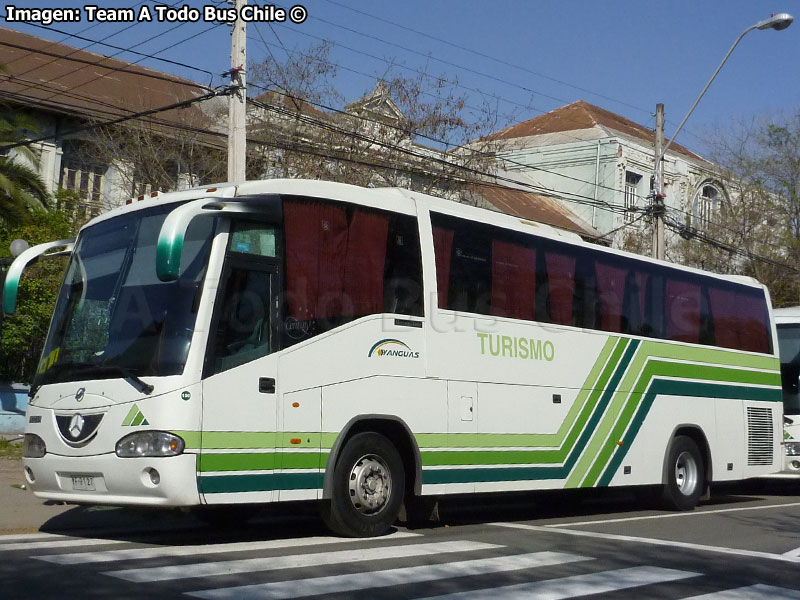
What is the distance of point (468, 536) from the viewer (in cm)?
1070

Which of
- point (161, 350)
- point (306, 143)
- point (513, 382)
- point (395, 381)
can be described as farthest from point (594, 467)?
point (306, 143)

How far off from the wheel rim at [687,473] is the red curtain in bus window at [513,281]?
428 centimetres

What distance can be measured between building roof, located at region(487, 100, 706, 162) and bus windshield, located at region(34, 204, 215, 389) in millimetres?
39229

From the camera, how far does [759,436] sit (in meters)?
16.8

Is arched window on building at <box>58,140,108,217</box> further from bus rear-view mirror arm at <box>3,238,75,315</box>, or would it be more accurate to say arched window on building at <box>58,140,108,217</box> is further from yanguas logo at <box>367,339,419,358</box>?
yanguas logo at <box>367,339,419,358</box>

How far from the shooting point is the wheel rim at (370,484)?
10.1 meters

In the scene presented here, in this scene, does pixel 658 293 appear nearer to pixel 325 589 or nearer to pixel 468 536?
pixel 468 536

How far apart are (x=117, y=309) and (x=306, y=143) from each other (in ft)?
60.3

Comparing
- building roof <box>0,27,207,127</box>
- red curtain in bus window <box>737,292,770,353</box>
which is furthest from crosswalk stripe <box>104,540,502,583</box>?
building roof <box>0,27,207,127</box>

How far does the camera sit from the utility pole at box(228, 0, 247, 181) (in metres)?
16.5

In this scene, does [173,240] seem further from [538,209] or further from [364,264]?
[538,209]

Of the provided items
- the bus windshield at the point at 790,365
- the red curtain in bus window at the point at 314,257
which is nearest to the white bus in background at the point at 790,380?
the bus windshield at the point at 790,365

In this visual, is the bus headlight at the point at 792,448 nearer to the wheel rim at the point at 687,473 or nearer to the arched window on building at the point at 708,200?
the wheel rim at the point at 687,473

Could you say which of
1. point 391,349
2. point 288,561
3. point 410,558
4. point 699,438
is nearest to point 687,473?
point 699,438
